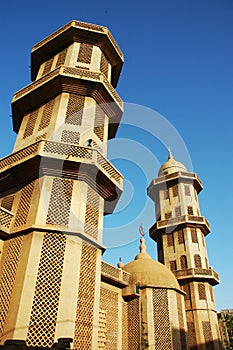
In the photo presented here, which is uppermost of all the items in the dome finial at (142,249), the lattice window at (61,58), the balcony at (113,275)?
the lattice window at (61,58)

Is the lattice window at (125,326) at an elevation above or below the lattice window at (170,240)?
below

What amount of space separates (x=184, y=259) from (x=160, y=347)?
12.8 metres

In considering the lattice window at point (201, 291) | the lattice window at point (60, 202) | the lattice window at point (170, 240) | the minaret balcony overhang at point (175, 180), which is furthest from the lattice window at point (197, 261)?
the lattice window at point (60, 202)

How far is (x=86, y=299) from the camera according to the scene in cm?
1032

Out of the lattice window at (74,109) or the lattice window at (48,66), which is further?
the lattice window at (48,66)

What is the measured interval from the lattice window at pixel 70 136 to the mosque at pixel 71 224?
0.05 metres

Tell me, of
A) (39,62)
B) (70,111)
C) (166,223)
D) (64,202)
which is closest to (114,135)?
(70,111)

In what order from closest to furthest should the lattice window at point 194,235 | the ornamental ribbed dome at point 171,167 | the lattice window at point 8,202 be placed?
the lattice window at point 8,202, the lattice window at point 194,235, the ornamental ribbed dome at point 171,167

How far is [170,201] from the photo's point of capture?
32406mm

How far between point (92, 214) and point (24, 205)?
279cm

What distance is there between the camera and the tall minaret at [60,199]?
9109mm

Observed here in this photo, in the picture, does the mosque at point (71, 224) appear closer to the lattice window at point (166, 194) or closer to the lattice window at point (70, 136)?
the lattice window at point (70, 136)

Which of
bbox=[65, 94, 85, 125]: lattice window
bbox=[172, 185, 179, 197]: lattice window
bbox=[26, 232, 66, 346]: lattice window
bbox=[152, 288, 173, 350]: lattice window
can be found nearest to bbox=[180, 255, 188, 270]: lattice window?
bbox=[172, 185, 179, 197]: lattice window

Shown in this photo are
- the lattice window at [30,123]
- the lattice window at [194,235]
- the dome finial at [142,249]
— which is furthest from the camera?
the lattice window at [194,235]
